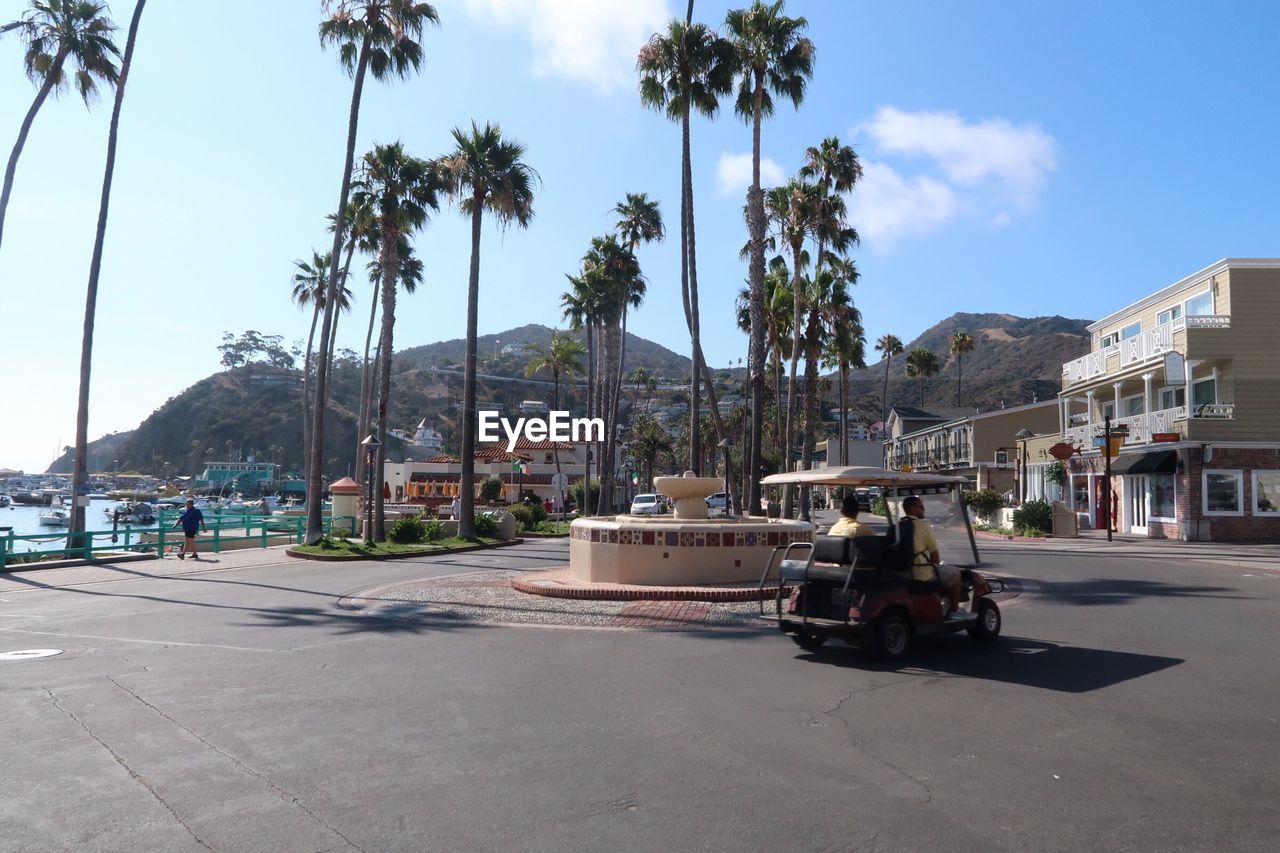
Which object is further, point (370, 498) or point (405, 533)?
point (405, 533)

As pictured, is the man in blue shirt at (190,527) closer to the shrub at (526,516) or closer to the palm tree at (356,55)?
the palm tree at (356,55)

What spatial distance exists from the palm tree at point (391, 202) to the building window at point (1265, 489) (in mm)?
29363

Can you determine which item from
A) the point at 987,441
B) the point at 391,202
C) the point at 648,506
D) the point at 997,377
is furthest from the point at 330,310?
the point at 997,377

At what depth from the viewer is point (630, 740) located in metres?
6.53

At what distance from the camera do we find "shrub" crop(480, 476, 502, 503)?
63.1m

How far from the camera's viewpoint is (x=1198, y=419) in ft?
107

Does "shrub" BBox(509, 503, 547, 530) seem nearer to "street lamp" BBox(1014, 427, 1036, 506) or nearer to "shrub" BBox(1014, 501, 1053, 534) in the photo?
"shrub" BBox(1014, 501, 1053, 534)

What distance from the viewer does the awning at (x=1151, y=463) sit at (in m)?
33.1

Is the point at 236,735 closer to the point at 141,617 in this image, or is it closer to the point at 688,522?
the point at 141,617

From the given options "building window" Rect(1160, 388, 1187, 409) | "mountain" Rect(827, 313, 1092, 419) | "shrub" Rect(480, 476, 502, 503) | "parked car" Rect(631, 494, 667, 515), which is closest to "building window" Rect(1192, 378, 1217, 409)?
"building window" Rect(1160, 388, 1187, 409)

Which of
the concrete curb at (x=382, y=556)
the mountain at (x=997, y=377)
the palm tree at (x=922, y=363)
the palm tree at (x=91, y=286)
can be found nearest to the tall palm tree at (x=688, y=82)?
the concrete curb at (x=382, y=556)

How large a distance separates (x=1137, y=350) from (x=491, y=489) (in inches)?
1610

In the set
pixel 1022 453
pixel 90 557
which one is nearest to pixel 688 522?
pixel 90 557

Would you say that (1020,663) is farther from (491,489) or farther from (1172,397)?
(491,489)
